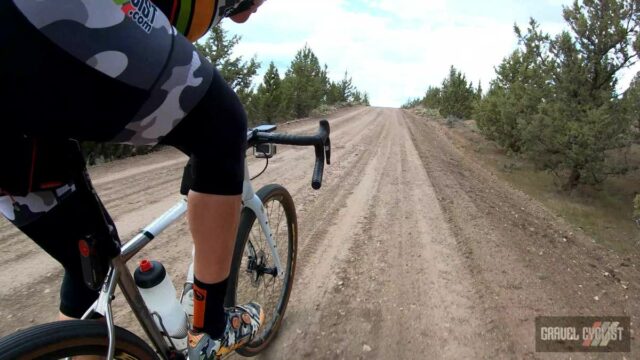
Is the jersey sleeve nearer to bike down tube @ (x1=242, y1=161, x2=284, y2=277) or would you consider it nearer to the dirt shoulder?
bike down tube @ (x1=242, y1=161, x2=284, y2=277)

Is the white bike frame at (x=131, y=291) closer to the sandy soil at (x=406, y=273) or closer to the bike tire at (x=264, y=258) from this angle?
the bike tire at (x=264, y=258)

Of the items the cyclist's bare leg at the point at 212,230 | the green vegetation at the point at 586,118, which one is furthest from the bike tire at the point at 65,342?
the green vegetation at the point at 586,118

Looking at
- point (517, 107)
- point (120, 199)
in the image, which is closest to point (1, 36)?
point (120, 199)

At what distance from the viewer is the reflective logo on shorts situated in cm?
75

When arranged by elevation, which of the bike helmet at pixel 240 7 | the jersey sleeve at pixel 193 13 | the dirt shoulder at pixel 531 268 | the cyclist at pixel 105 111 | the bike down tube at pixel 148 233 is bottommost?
the dirt shoulder at pixel 531 268

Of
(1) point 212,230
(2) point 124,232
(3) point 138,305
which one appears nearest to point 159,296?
(3) point 138,305

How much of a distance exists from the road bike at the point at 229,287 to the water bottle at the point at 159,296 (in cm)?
2

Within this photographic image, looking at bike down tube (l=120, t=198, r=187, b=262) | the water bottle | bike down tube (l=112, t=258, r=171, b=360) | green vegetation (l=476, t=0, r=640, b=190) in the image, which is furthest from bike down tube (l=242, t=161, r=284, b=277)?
green vegetation (l=476, t=0, r=640, b=190)

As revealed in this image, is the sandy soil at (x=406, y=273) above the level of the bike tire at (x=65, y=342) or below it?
below

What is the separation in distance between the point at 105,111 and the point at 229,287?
105 centimetres

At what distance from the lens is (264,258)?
2066 millimetres

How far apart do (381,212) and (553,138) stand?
7408mm

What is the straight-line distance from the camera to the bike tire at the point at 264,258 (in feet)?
5.60

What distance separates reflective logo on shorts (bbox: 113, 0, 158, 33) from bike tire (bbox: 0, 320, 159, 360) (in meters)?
0.67
